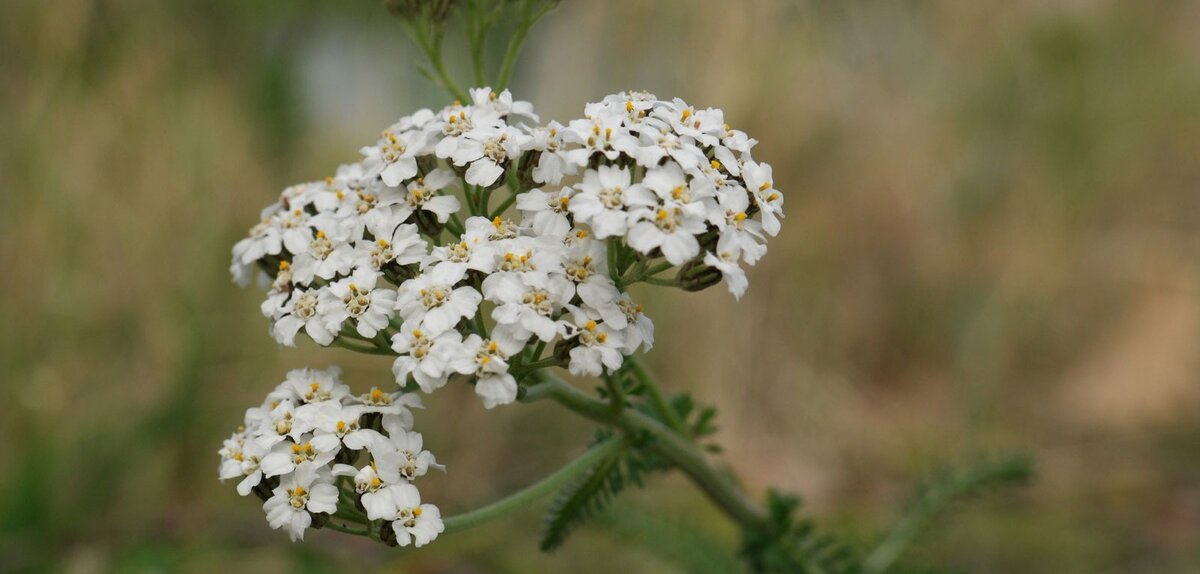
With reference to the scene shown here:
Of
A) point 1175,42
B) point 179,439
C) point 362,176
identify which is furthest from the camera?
point 1175,42

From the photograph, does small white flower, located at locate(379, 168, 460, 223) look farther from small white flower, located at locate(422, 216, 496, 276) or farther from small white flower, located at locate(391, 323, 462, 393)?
small white flower, located at locate(391, 323, 462, 393)

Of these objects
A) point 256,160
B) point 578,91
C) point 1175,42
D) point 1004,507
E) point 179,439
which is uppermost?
point 1175,42

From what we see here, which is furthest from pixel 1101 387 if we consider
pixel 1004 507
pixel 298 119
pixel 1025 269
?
pixel 298 119

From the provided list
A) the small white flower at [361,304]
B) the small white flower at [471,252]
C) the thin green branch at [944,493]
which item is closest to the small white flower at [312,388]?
the small white flower at [361,304]

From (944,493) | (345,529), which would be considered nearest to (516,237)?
(345,529)

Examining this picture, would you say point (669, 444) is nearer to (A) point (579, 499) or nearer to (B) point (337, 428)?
(A) point (579, 499)

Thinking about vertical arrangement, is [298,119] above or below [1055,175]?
below

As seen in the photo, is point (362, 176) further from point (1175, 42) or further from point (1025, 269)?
point (1175, 42)

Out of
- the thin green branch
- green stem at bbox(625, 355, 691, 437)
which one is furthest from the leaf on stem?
the thin green branch
